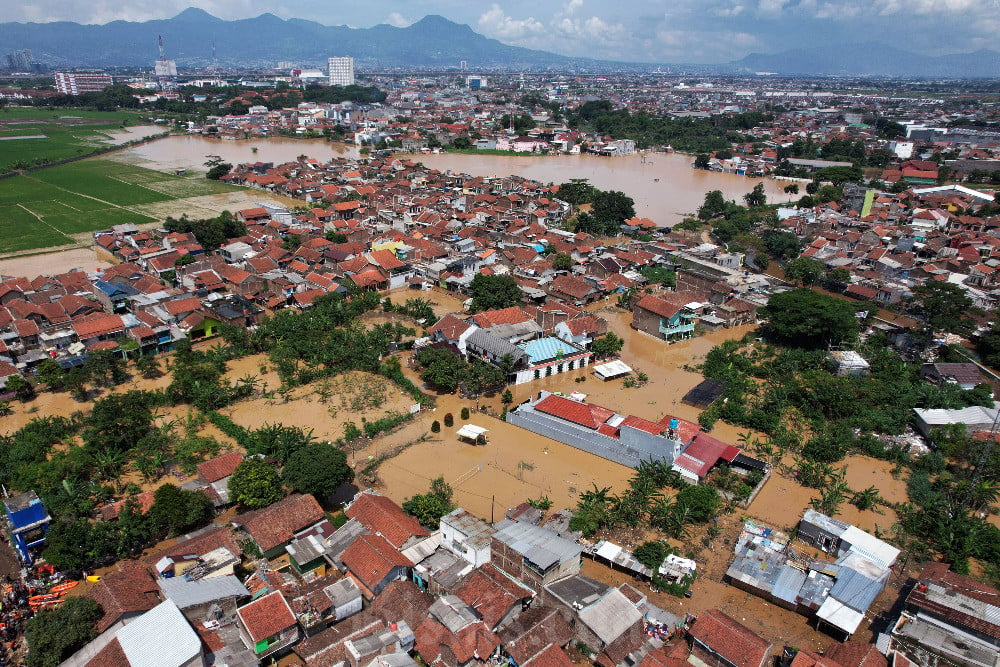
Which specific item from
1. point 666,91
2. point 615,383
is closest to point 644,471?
point 615,383

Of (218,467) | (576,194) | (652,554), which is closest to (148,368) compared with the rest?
(218,467)

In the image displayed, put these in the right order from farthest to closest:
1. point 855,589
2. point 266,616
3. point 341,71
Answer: point 341,71 → point 855,589 → point 266,616

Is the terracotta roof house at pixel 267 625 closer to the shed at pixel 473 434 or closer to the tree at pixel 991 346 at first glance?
the shed at pixel 473 434

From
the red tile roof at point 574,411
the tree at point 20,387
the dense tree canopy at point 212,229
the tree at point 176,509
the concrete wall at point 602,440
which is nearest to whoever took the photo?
the tree at point 176,509

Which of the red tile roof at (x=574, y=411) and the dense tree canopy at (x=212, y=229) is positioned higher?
the dense tree canopy at (x=212, y=229)

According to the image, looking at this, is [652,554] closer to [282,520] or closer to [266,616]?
[266,616]

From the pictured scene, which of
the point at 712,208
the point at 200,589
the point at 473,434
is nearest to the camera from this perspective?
the point at 200,589

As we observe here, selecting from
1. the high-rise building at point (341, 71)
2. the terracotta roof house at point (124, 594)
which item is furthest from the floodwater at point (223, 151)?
the high-rise building at point (341, 71)
